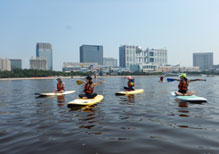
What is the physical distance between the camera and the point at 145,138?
646 cm

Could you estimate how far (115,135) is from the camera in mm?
6828

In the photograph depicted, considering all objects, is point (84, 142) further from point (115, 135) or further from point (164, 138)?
point (164, 138)

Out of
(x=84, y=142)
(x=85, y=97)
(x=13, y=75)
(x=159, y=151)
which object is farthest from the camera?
(x=13, y=75)

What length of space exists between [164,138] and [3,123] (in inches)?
285

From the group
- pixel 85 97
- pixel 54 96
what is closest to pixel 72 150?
pixel 85 97

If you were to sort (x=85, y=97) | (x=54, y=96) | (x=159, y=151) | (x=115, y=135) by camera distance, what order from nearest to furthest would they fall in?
1. (x=159, y=151)
2. (x=115, y=135)
3. (x=85, y=97)
4. (x=54, y=96)

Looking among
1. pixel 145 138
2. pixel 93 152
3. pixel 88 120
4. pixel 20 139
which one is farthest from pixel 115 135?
pixel 20 139

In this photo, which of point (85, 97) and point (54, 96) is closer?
point (85, 97)

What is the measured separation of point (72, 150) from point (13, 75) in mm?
145080

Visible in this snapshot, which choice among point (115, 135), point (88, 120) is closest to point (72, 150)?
point (115, 135)

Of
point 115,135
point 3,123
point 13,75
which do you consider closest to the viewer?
point 115,135

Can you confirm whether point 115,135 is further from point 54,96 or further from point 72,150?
point 54,96

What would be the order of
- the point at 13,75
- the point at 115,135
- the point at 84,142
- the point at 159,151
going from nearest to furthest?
the point at 159,151 < the point at 84,142 < the point at 115,135 < the point at 13,75

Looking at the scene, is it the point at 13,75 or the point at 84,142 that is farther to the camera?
the point at 13,75
